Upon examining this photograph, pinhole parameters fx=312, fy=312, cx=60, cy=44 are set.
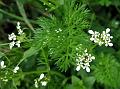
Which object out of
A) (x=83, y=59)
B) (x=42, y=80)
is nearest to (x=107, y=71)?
(x=83, y=59)

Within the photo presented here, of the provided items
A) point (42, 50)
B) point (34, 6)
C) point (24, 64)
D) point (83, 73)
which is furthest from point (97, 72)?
point (34, 6)

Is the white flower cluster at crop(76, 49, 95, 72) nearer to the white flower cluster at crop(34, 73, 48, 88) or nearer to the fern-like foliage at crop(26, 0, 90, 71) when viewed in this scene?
the fern-like foliage at crop(26, 0, 90, 71)

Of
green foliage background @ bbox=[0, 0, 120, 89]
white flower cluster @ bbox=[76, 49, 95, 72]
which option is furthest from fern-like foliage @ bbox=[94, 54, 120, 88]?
white flower cluster @ bbox=[76, 49, 95, 72]

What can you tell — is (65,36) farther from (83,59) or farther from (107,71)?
(107,71)

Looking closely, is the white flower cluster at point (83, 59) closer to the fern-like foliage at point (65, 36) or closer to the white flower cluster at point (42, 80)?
the fern-like foliage at point (65, 36)

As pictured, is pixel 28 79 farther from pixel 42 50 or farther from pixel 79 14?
pixel 79 14
